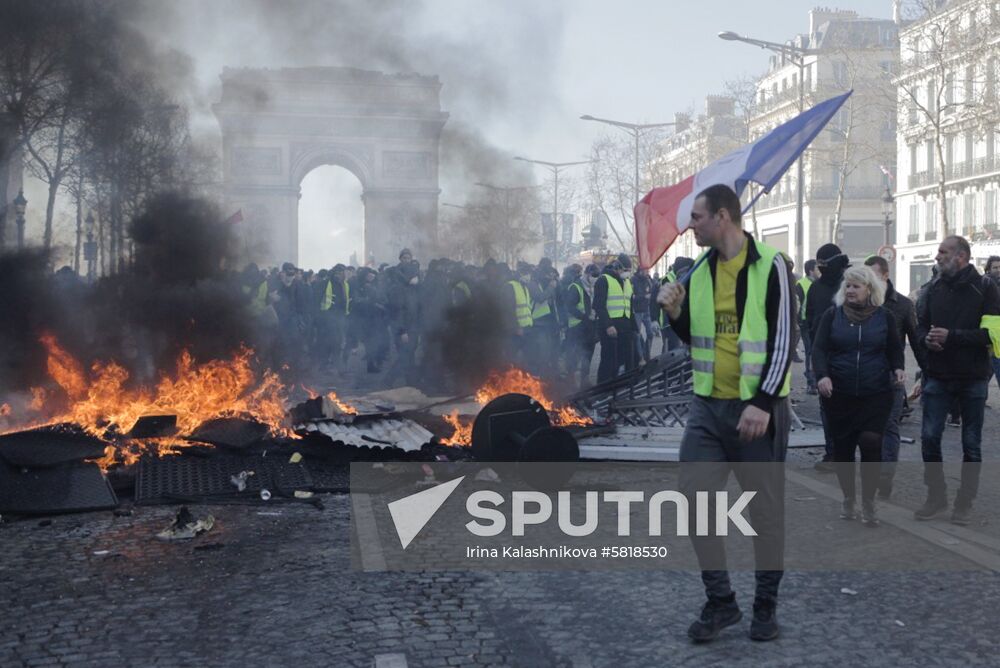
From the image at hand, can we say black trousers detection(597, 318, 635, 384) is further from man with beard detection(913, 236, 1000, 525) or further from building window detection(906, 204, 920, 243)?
building window detection(906, 204, 920, 243)

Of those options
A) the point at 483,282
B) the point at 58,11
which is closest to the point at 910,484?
the point at 483,282

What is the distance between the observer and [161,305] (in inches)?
412

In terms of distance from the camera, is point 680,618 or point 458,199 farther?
point 458,199

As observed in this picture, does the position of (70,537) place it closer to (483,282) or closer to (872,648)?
(872,648)

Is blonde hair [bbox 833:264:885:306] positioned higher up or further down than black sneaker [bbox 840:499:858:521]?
higher up

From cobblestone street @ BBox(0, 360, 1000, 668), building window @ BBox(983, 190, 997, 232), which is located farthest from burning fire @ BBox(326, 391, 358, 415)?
building window @ BBox(983, 190, 997, 232)

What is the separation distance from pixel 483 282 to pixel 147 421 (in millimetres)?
7137

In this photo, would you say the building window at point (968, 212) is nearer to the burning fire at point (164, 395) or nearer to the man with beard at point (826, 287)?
the man with beard at point (826, 287)

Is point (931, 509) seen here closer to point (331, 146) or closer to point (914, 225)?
point (331, 146)

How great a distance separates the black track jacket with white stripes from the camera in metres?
3.94

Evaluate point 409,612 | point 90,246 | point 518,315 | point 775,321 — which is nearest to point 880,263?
point 775,321

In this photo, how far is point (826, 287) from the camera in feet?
30.7

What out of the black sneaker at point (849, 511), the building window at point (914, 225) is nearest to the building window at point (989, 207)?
the building window at point (914, 225)

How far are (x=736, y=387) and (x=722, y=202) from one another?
755 millimetres
